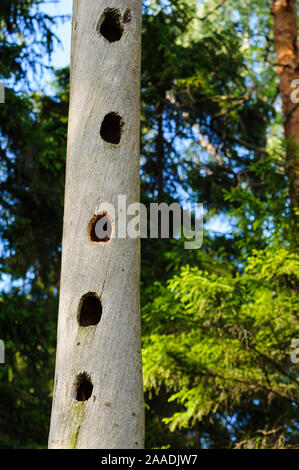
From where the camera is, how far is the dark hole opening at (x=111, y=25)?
386 centimetres

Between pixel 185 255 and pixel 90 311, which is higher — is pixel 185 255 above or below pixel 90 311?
above

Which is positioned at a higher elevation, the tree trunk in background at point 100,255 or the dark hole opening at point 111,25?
the dark hole opening at point 111,25

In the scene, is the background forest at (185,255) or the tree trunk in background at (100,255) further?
the background forest at (185,255)

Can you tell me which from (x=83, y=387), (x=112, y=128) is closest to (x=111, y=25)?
(x=112, y=128)

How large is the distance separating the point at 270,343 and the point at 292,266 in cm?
92

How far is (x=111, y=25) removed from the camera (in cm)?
394

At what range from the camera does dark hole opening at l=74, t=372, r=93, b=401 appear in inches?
124

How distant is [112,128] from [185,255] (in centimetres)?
537

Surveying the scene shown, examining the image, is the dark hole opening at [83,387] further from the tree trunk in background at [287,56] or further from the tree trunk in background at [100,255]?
the tree trunk in background at [287,56]

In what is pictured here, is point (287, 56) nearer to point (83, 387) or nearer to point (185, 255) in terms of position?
point (185, 255)

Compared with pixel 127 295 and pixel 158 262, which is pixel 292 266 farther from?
pixel 158 262

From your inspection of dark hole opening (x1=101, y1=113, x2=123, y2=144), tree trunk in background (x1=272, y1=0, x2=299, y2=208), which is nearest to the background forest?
tree trunk in background (x1=272, y1=0, x2=299, y2=208)

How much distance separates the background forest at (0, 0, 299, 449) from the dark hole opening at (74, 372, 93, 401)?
3.06m

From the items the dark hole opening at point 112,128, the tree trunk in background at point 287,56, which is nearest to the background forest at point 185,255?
the tree trunk in background at point 287,56
